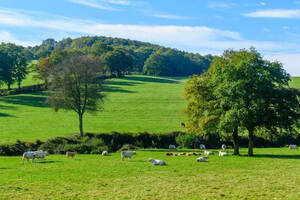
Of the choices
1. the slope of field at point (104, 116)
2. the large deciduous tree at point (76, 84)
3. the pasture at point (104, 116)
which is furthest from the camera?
the slope of field at point (104, 116)

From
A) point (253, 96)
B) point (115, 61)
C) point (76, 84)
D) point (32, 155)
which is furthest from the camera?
point (115, 61)

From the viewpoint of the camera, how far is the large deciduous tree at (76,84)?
2425 inches

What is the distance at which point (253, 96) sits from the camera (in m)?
44.5

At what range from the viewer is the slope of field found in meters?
65.1

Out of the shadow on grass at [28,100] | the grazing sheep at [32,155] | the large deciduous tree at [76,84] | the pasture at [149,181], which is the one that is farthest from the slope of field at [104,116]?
the pasture at [149,181]

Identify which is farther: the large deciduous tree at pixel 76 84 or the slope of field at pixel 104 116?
the slope of field at pixel 104 116

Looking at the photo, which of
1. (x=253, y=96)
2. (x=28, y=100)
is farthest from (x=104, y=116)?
(x=253, y=96)

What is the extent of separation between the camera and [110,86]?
129625mm

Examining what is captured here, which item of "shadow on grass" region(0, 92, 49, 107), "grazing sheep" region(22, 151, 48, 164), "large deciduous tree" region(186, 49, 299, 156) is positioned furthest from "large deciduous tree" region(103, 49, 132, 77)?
"grazing sheep" region(22, 151, 48, 164)

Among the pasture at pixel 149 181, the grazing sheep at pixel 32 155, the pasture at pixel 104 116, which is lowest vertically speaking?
the pasture at pixel 149 181

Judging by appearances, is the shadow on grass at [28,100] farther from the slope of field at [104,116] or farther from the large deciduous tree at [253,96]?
the large deciduous tree at [253,96]

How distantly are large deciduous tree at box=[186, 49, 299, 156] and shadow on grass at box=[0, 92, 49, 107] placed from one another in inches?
2441

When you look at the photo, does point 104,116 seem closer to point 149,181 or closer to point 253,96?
point 253,96

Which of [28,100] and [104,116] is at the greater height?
[28,100]
